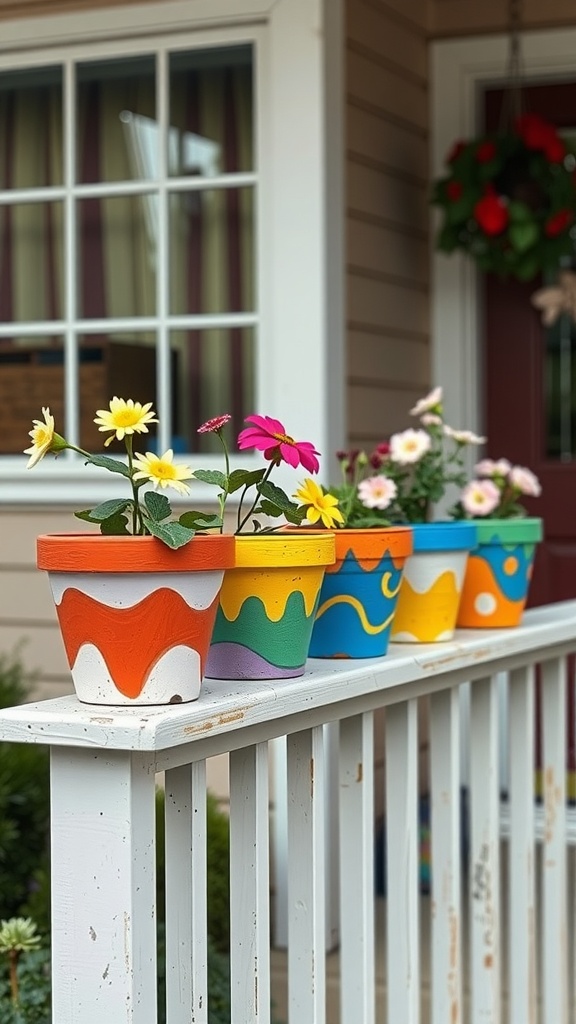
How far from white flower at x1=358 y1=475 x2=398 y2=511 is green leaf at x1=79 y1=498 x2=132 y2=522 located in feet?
1.81

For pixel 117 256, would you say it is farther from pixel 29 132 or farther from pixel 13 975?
pixel 13 975

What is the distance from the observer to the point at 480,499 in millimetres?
1938

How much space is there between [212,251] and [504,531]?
198 centimetres

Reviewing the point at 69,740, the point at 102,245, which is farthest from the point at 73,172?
the point at 69,740

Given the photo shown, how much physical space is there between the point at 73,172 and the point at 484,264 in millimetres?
1106

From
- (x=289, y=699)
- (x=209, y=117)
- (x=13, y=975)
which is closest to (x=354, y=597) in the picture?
(x=289, y=699)

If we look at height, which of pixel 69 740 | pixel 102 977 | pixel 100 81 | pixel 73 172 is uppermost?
pixel 100 81

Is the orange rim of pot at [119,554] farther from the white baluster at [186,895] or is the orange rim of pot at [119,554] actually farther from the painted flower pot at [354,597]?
the painted flower pot at [354,597]

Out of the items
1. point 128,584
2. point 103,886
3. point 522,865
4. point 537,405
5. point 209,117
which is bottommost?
point 522,865

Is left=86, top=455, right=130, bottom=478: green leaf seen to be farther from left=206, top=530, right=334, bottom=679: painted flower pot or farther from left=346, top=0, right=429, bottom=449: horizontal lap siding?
left=346, top=0, right=429, bottom=449: horizontal lap siding

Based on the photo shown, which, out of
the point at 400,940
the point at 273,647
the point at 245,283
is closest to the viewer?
the point at 273,647

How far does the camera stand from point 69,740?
3.55 feet

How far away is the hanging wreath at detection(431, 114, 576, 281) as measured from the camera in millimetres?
3721

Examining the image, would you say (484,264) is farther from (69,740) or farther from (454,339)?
(69,740)
